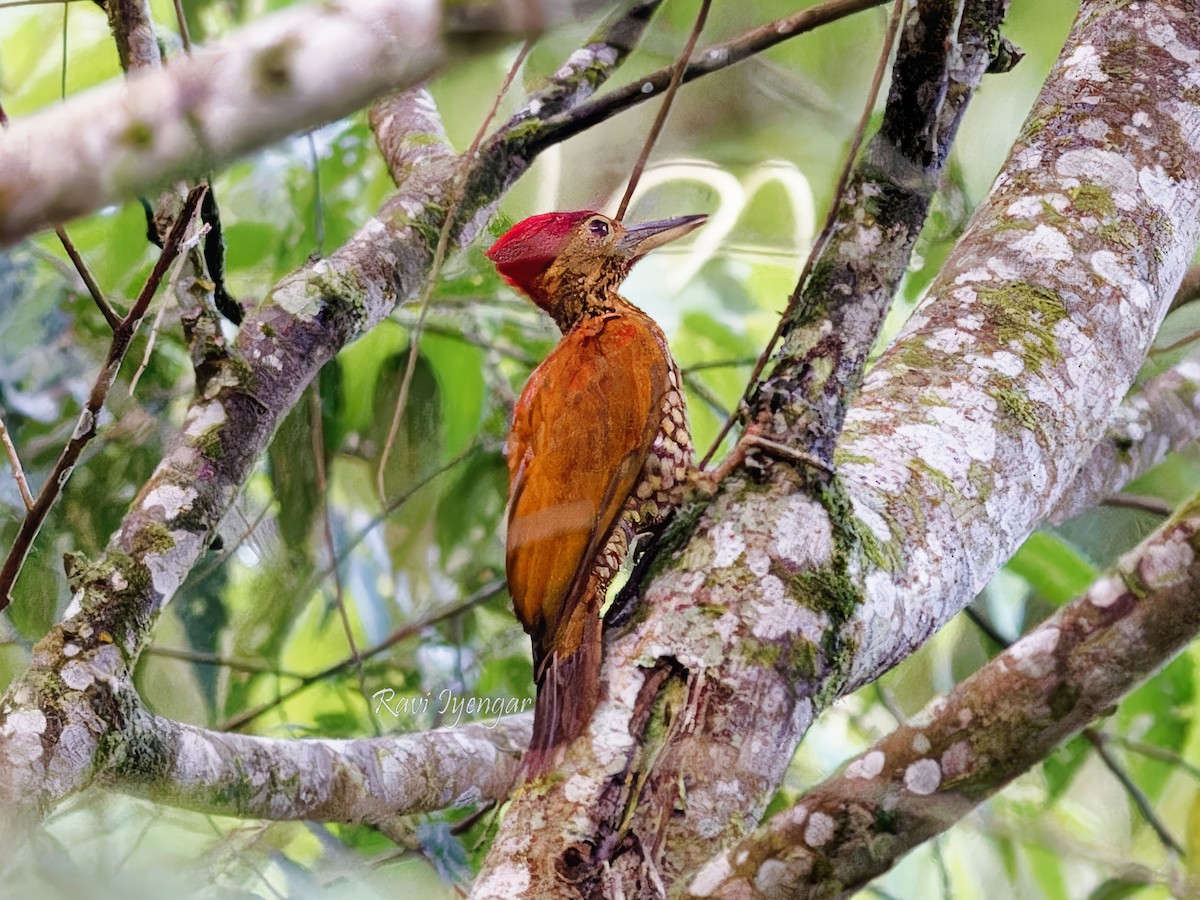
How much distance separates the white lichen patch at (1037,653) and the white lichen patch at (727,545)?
47cm

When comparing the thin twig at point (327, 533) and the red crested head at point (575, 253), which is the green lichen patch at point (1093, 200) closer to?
the red crested head at point (575, 253)

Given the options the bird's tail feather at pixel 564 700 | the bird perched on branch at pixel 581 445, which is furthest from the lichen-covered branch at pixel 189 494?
the bird's tail feather at pixel 564 700

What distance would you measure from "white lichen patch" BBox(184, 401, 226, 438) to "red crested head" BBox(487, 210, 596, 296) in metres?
0.45

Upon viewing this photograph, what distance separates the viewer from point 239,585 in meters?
1.90

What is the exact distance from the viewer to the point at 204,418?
64.6 inches

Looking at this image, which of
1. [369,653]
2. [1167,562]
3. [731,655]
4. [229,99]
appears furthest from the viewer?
[369,653]

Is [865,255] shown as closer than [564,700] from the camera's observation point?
No

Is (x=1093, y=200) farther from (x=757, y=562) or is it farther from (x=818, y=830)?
(x=818, y=830)

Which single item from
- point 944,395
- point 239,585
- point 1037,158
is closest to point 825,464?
point 944,395

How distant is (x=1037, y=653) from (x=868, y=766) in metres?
0.15

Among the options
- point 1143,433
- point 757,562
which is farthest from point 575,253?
point 1143,433

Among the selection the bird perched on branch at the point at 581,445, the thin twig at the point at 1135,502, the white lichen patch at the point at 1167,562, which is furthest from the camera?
the thin twig at the point at 1135,502

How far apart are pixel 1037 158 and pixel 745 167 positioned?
495 mm

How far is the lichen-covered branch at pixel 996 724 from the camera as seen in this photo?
81 cm
